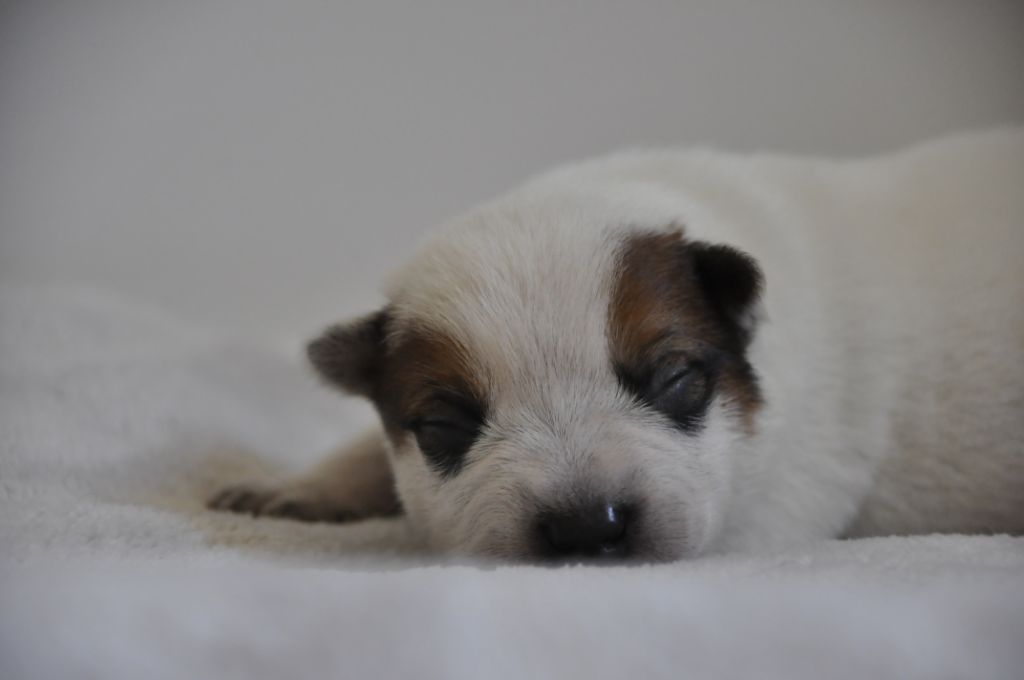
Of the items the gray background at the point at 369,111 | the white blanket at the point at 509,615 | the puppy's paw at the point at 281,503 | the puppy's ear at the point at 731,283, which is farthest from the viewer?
the gray background at the point at 369,111

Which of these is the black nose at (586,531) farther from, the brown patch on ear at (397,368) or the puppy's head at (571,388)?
the brown patch on ear at (397,368)

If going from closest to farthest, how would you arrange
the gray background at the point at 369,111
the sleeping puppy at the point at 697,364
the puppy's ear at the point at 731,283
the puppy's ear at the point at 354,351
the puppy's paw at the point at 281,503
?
1. the sleeping puppy at the point at 697,364
2. the puppy's ear at the point at 731,283
3. the puppy's ear at the point at 354,351
4. the puppy's paw at the point at 281,503
5. the gray background at the point at 369,111

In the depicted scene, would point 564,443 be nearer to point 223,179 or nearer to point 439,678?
point 439,678

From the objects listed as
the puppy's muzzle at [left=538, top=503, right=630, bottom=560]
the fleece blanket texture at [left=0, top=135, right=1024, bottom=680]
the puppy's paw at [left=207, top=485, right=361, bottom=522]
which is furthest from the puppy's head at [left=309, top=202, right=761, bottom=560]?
the puppy's paw at [left=207, top=485, right=361, bottom=522]

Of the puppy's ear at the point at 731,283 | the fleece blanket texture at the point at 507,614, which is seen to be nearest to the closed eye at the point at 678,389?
the puppy's ear at the point at 731,283

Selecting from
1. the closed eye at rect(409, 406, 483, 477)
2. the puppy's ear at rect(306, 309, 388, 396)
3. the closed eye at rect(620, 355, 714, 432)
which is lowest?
the closed eye at rect(409, 406, 483, 477)

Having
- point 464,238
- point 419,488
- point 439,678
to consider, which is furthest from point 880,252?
point 439,678

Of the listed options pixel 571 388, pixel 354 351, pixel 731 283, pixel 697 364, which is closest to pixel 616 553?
pixel 571 388

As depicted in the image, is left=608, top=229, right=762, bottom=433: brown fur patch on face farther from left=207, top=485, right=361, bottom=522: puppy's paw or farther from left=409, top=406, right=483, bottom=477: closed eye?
left=207, top=485, right=361, bottom=522: puppy's paw
